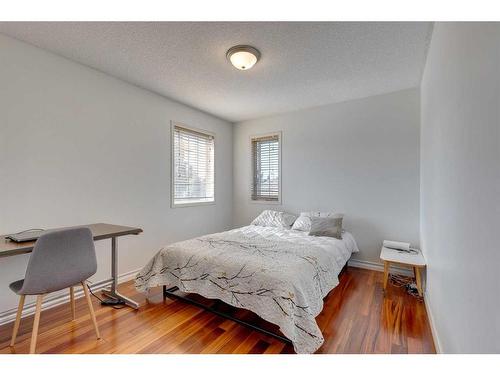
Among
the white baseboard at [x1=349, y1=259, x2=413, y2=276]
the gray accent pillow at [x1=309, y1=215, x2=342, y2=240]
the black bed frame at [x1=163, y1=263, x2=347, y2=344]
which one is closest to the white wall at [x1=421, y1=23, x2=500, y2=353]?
the black bed frame at [x1=163, y1=263, x2=347, y2=344]

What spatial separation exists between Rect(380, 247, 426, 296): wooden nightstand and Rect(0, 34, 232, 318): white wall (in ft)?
9.29

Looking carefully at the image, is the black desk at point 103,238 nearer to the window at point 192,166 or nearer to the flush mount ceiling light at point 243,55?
the window at point 192,166

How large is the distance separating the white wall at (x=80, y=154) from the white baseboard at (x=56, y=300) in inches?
2.3

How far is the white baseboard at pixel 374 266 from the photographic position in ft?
9.91

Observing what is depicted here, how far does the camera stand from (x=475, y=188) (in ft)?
3.04

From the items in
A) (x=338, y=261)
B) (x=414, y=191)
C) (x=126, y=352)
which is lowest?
(x=126, y=352)

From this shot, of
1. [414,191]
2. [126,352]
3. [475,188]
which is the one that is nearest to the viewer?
[475,188]

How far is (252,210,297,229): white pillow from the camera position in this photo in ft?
11.7

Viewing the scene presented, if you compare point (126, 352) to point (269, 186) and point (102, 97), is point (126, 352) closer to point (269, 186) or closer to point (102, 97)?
point (102, 97)

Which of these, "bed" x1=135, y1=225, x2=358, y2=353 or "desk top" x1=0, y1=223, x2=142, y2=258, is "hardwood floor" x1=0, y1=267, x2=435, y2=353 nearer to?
"bed" x1=135, y1=225, x2=358, y2=353

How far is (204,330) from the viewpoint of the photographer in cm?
186

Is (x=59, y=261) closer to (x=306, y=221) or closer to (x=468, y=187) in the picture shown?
(x=468, y=187)
